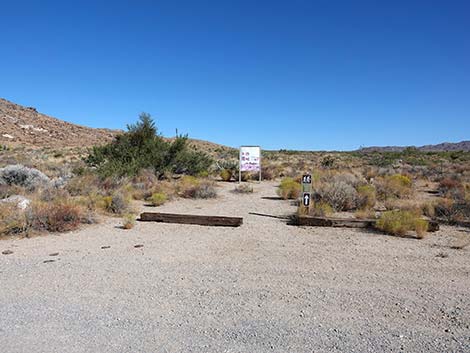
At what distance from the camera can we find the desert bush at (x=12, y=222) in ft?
29.9

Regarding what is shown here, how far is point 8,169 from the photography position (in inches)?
597

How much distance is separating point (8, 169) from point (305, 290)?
13.8 metres

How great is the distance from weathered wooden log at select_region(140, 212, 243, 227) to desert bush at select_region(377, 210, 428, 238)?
3676 mm

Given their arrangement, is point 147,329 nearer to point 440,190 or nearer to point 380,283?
point 380,283

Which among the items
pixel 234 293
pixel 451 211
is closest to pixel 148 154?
pixel 451 211

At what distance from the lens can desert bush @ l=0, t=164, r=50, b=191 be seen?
14734 millimetres

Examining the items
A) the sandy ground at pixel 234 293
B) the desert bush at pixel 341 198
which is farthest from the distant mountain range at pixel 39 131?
the sandy ground at pixel 234 293

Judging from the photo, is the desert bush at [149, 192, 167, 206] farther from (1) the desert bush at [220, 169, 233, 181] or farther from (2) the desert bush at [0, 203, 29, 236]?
(1) the desert bush at [220, 169, 233, 181]

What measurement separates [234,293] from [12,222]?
6431 millimetres

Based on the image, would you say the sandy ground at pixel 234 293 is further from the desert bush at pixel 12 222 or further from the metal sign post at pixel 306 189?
the metal sign post at pixel 306 189

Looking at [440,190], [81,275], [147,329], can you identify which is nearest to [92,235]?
[81,275]

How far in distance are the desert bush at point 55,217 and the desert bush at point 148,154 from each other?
32.5ft

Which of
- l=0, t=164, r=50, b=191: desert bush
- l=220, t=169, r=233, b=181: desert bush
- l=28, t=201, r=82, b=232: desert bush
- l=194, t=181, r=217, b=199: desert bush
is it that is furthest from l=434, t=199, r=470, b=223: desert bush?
l=0, t=164, r=50, b=191: desert bush

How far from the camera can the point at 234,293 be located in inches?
219
